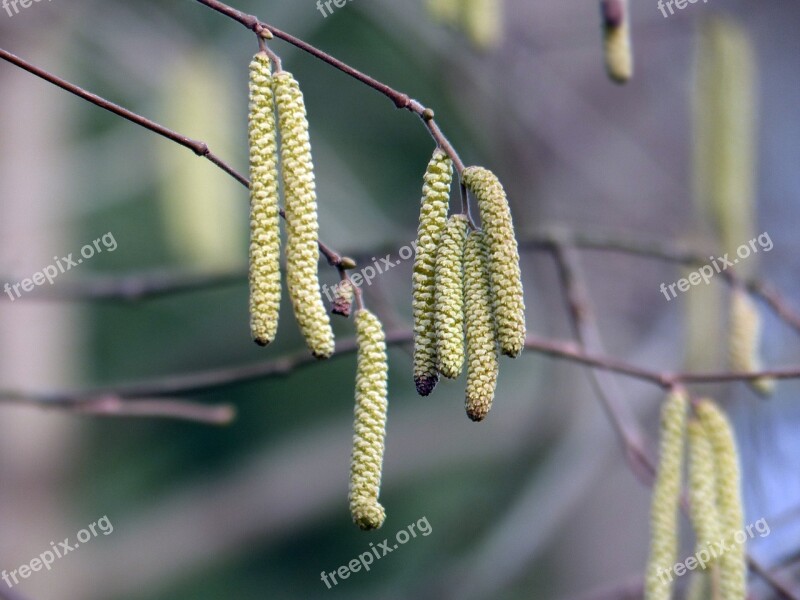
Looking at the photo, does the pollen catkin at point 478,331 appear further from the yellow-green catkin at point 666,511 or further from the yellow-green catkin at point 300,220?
the yellow-green catkin at point 666,511

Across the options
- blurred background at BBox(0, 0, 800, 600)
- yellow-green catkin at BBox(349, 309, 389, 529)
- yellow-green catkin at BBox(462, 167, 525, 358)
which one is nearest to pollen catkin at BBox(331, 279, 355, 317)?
yellow-green catkin at BBox(349, 309, 389, 529)

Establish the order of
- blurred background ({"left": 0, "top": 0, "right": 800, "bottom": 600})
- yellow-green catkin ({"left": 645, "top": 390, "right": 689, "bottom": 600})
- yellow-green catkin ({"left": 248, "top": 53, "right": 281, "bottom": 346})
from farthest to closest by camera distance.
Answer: blurred background ({"left": 0, "top": 0, "right": 800, "bottom": 600}) < yellow-green catkin ({"left": 645, "top": 390, "right": 689, "bottom": 600}) < yellow-green catkin ({"left": 248, "top": 53, "right": 281, "bottom": 346})

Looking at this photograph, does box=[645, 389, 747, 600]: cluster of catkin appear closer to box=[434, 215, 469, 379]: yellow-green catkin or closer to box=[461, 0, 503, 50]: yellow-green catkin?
box=[434, 215, 469, 379]: yellow-green catkin

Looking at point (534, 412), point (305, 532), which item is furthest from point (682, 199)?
point (305, 532)

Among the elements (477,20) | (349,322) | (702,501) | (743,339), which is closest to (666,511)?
(702,501)

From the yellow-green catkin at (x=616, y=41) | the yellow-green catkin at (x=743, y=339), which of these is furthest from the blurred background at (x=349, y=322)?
the yellow-green catkin at (x=616, y=41)
